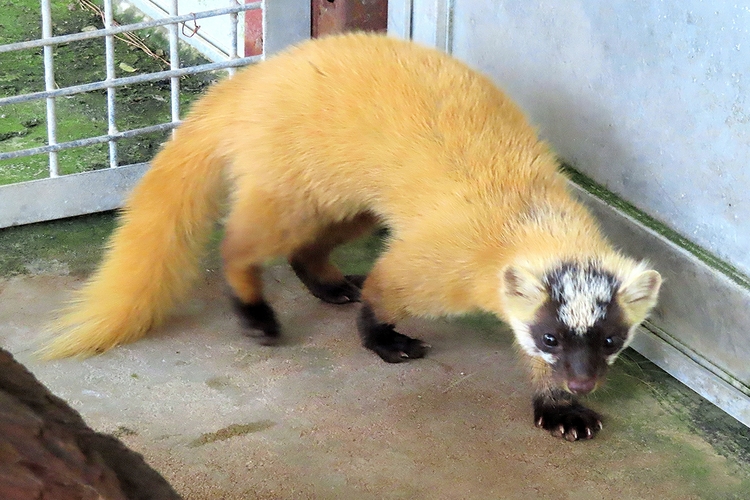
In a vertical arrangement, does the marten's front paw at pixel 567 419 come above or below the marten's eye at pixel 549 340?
below

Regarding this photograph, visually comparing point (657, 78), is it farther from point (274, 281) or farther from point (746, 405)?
point (274, 281)

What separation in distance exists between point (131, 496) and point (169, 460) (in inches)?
38.0

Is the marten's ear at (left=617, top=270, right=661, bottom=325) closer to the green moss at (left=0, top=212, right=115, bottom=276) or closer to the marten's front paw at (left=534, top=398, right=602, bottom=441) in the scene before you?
the marten's front paw at (left=534, top=398, right=602, bottom=441)

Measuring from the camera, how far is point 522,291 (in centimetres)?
278

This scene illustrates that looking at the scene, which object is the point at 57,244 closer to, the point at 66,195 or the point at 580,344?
the point at 66,195

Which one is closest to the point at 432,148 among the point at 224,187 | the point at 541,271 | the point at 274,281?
the point at 541,271

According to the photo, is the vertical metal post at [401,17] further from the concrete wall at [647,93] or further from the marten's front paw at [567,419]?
the marten's front paw at [567,419]

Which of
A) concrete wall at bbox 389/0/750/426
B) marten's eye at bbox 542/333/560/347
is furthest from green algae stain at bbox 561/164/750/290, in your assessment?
marten's eye at bbox 542/333/560/347

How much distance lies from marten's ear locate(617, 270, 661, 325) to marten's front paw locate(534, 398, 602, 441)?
0.38m

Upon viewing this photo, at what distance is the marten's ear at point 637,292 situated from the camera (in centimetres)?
277

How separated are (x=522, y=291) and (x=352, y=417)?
26.6 inches

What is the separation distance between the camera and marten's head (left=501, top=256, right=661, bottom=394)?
273 cm

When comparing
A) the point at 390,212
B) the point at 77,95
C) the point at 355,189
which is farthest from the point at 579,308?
the point at 77,95

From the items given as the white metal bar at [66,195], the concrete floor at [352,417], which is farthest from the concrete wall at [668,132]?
the white metal bar at [66,195]
